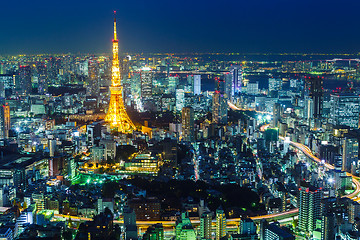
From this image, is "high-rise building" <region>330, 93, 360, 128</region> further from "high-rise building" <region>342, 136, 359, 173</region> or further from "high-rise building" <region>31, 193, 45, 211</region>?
"high-rise building" <region>31, 193, 45, 211</region>

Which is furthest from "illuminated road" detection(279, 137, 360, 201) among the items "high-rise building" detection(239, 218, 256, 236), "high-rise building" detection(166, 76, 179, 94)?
"high-rise building" detection(166, 76, 179, 94)

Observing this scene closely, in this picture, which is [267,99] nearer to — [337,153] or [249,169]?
[337,153]

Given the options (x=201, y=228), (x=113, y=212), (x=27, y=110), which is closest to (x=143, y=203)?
(x=113, y=212)

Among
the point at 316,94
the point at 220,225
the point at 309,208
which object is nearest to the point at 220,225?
the point at 220,225

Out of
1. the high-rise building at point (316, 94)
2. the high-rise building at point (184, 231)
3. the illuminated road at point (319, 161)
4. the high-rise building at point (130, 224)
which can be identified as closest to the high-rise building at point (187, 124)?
the illuminated road at point (319, 161)

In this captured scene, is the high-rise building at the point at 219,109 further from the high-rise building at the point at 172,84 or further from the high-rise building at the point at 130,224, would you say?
the high-rise building at the point at 130,224

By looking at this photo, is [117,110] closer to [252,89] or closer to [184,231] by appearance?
[184,231]
